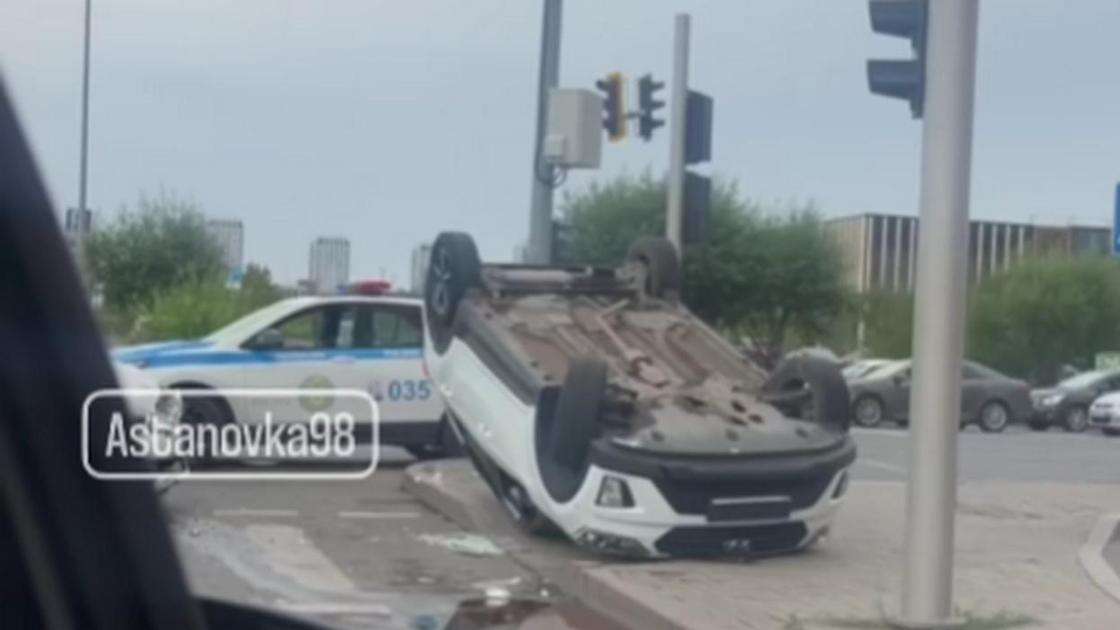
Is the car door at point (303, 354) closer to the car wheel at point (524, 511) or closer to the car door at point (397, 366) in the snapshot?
the car door at point (397, 366)

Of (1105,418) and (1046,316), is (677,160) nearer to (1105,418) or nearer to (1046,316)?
(1105,418)

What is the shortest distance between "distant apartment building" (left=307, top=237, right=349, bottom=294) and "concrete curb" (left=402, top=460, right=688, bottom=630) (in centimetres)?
270

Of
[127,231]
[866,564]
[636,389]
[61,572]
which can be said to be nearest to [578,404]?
[636,389]

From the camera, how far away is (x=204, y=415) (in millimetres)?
14195

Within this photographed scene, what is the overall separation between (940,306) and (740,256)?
25646mm

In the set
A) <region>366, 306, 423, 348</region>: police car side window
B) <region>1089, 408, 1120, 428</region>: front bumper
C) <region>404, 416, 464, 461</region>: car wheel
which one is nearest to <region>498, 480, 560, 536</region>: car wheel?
<region>404, 416, 464, 461</region>: car wheel

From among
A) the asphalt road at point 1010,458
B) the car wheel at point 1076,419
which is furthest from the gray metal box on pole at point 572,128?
the car wheel at point 1076,419

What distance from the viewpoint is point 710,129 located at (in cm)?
1438

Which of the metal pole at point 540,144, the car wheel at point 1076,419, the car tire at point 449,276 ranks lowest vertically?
the car wheel at point 1076,419

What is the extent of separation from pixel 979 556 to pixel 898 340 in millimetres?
36135

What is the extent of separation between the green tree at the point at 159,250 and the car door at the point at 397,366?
1.82m

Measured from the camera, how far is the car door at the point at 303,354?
52.4 ft

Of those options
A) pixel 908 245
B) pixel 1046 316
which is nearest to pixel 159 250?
pixel 908 245

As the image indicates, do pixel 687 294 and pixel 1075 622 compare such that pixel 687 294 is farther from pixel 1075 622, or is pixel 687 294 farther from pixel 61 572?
pixel 61 572
